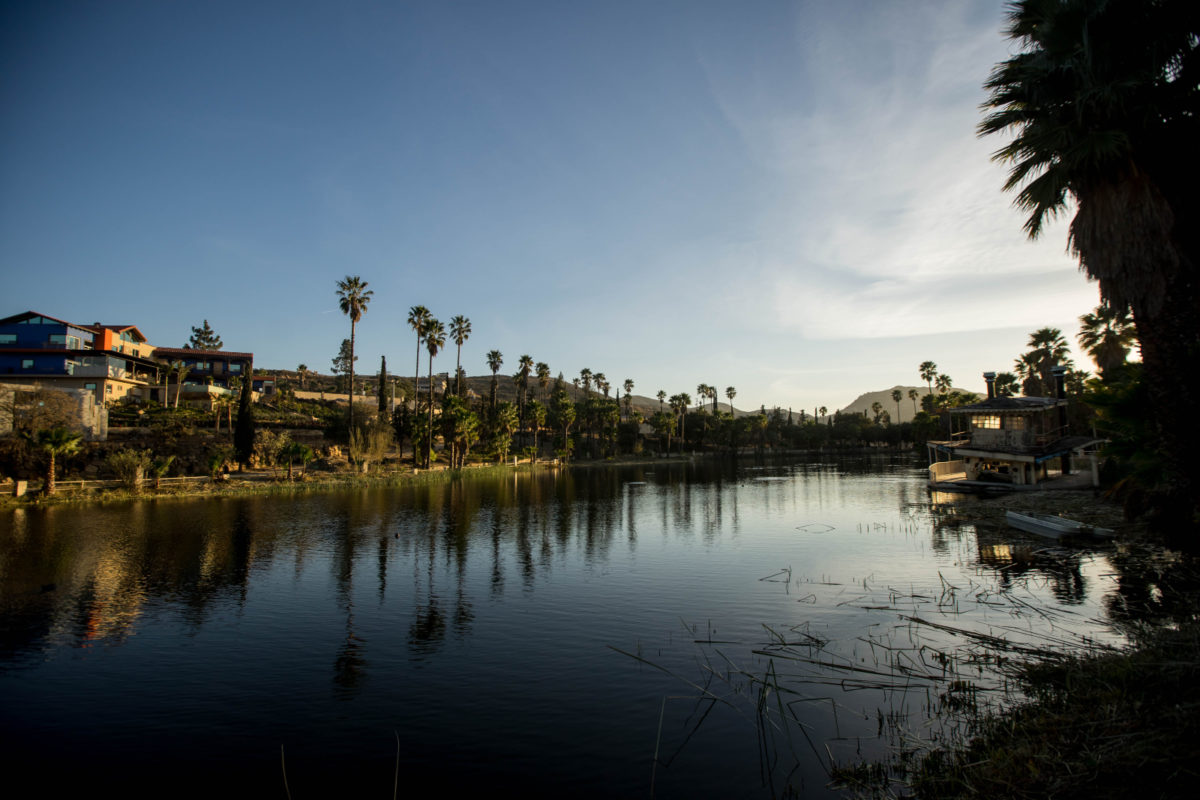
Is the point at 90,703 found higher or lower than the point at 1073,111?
lower

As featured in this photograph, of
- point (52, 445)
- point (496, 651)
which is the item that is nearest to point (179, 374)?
point (52, 445)

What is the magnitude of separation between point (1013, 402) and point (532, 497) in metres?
38.2

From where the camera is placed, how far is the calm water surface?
9.05 meters

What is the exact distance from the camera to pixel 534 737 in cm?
984

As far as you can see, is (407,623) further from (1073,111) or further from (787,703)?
(1073,111)

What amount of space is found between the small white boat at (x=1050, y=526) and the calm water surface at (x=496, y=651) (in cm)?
142

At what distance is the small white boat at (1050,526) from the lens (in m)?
22.8

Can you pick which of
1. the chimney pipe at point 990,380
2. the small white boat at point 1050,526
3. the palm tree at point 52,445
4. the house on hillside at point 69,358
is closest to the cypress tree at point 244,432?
the palm tree at point 52,445

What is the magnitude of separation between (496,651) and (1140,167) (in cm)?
1726

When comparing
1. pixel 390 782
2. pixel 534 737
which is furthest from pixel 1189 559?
pixel 390 782

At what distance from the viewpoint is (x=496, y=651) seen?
14016 mm

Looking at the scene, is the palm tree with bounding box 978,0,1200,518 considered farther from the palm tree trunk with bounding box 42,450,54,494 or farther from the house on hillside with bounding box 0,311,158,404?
the house on hillside with bounding box 0,311,158,404

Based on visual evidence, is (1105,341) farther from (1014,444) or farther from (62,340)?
(62,340)

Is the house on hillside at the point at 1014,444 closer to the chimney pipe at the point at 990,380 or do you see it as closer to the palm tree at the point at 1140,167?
the chimney pipe at the point at 990,380
